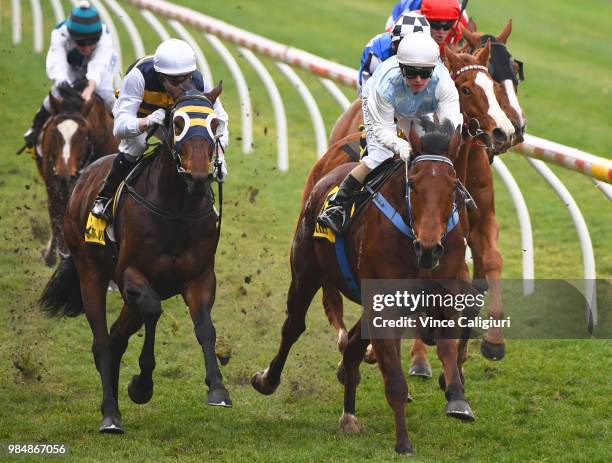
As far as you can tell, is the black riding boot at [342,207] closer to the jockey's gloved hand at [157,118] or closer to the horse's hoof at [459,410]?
the jockey's gloved hand at [157,118]

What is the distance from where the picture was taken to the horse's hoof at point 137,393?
7.23 meters

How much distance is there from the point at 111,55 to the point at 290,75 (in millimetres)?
2188

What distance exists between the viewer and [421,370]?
8.34 metres

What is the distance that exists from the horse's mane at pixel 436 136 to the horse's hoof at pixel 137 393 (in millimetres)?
2190

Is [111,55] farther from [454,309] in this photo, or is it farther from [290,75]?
[454,309]

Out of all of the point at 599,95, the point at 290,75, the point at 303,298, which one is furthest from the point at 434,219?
the point at 599,95

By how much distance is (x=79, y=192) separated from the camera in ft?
26.3

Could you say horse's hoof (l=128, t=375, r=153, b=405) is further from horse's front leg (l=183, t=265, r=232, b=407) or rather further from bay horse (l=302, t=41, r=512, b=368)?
bay horse (l=302, t=41, r=512, b=368)

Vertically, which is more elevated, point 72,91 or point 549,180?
point 72,91

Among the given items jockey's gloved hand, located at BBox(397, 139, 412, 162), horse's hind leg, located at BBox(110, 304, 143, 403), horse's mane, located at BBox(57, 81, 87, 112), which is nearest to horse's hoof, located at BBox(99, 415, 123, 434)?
horse's hind leg, located at BBox(110, 304, 143, 403)

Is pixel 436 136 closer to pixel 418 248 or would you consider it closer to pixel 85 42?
pixel 418 248

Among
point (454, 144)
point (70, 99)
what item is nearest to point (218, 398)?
point (454, 144)

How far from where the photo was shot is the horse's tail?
8.42 meters

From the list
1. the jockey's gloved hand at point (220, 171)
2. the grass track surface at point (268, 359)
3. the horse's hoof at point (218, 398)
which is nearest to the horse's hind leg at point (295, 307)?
the grass track surface at point (268, 359)
